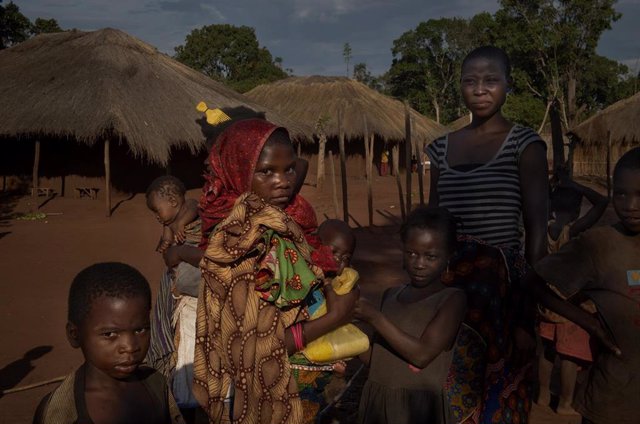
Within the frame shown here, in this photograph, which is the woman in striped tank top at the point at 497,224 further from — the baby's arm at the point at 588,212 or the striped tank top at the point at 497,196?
the baby's arm at the point at 588,212

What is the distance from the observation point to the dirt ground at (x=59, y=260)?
479cm

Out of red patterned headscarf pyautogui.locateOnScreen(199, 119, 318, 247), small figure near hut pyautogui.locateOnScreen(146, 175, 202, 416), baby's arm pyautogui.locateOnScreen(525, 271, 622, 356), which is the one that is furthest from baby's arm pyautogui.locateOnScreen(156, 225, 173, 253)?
baby's arm pyautogui.locateOnScreen(525, 271, 622, 356)

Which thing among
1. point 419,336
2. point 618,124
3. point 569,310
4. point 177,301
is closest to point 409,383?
point 419,336

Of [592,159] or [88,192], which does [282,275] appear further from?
[592,159]

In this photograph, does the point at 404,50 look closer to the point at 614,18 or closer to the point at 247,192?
the point at 614,18

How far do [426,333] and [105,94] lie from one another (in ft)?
45.6

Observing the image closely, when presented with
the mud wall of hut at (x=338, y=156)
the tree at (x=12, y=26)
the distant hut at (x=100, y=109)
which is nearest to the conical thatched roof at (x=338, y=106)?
the mud wall of hut at (x=338, y=156)

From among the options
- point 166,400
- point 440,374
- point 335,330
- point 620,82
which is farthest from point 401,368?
point 620,82

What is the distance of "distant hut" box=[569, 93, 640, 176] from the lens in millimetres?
22922

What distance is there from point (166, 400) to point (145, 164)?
15.2 m

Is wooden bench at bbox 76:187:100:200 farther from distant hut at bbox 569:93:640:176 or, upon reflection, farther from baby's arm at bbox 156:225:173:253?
distant hut at bbox 569:93:640:176

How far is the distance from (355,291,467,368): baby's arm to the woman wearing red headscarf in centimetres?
14

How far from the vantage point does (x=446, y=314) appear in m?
1.98

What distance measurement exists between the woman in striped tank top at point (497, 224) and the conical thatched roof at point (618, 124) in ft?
76.0
